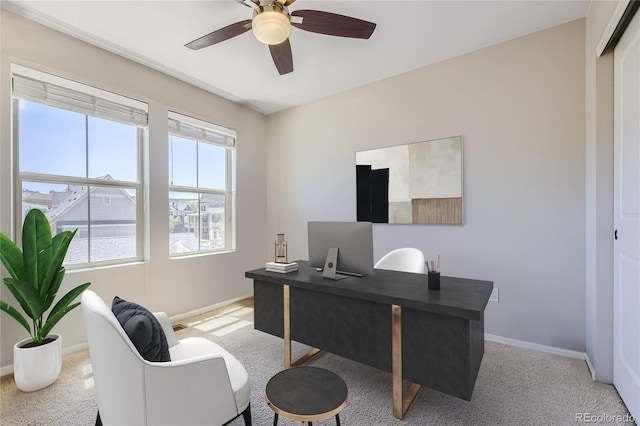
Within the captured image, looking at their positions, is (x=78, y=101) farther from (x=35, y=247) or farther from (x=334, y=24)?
(x=334, y=24)

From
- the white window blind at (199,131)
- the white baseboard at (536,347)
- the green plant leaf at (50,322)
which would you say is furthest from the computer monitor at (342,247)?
the white window blind at (199,131)

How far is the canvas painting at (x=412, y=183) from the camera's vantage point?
9.33 feet

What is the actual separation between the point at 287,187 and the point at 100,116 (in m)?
2.24

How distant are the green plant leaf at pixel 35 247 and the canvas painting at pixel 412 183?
9.21ft

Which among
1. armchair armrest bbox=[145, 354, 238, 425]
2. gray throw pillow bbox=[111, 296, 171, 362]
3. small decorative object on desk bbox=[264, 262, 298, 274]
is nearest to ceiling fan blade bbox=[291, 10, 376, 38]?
small decorative object on desk bbox=[264, 262, 298, 274]

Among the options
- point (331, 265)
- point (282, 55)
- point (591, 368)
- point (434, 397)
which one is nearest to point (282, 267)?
point (331, 265)

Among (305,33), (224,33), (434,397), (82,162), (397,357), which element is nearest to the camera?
(397,357)

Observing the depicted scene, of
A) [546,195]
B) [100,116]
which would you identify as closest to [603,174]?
[546,195]

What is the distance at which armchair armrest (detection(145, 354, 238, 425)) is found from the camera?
1.14m

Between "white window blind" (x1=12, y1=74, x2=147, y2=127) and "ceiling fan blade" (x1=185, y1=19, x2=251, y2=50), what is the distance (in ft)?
4.06

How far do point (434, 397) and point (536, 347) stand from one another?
1275 mm

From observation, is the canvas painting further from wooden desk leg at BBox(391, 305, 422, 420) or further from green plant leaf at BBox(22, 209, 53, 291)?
green plant leaf at BBox(22, 209, 53, 291)

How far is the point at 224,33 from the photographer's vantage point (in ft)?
6.45

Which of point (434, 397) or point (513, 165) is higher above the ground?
point (513, 165)
